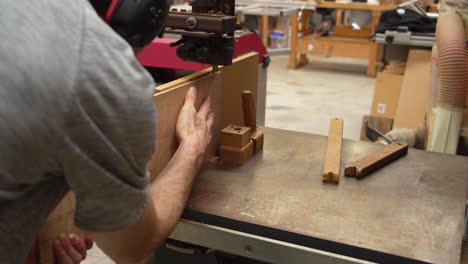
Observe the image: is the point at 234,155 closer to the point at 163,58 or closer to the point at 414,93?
the point at 163,58

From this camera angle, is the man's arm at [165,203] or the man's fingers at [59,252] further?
the man's fingers at [59,252]

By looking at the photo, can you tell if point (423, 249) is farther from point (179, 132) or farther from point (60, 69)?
point (60, 69)

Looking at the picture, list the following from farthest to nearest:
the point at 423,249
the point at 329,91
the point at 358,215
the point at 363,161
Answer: the point at 329,91
the point at 363,161
the point at 358,215
the point at 423,249

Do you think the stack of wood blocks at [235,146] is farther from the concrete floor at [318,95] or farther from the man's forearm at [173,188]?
the concrete floor at [318,95]

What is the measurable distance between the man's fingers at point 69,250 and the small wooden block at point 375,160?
0.61 meters

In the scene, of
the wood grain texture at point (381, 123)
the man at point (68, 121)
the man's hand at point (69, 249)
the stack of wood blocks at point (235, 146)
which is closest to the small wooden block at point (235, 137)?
the stack of wood blocks at point (235, 146)

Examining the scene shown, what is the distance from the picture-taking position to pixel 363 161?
1194mm

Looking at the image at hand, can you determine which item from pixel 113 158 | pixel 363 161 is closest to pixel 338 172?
pixel 363 161

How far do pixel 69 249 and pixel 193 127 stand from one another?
1.16 ft

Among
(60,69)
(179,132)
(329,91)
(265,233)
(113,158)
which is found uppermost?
(60,69)

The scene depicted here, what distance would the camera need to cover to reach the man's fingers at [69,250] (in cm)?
99

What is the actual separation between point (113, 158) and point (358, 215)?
563 millimetres

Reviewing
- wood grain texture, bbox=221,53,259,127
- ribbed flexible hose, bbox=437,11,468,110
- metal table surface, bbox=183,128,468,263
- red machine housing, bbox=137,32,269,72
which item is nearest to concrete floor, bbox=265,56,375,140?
ribbed flexible hose, bbox=437,11,468,110

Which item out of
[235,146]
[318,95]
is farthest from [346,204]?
[318,95]
